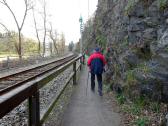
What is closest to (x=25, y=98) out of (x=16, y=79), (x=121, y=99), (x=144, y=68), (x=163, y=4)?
(x=144, y=68)

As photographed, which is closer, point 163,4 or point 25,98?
point 25,98

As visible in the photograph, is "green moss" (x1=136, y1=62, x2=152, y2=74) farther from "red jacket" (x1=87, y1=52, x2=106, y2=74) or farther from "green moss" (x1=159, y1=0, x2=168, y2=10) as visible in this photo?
"red jacket" (x1=87, y1=52, x2=106, y2=74)

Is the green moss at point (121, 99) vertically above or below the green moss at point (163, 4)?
below

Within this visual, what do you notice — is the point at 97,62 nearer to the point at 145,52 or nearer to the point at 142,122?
the point at 145,52

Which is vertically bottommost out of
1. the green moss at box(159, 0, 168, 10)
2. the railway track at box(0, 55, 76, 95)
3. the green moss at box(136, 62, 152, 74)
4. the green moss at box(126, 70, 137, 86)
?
the railway track at box(0, 55, 76, 95)

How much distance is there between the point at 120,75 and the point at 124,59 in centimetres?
59

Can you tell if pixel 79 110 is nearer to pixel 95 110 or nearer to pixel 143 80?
pixel 95 110

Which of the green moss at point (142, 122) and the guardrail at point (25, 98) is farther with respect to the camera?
the green moss at point (142, 122)

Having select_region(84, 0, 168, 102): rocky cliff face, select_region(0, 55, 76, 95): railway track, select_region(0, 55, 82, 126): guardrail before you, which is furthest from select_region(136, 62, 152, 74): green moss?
select_region(0, 55, 76, 95): railway track

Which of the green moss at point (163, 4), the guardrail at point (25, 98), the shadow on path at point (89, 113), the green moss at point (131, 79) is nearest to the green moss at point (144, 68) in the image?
the green moss at point (131, 79)

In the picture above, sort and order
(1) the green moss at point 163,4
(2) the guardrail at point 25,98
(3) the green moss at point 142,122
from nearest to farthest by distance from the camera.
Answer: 1. (2) the guardrail at point 25,98
2. (3) the green moss at point 142,122
3. (1) the green moss at point 163,4

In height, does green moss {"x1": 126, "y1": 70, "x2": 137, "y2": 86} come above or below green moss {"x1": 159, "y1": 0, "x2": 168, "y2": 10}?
below

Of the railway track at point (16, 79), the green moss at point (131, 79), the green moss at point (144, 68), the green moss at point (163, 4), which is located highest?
the green moss at point (163, 4)

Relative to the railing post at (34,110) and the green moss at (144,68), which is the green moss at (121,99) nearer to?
the green moss at (144,68)
